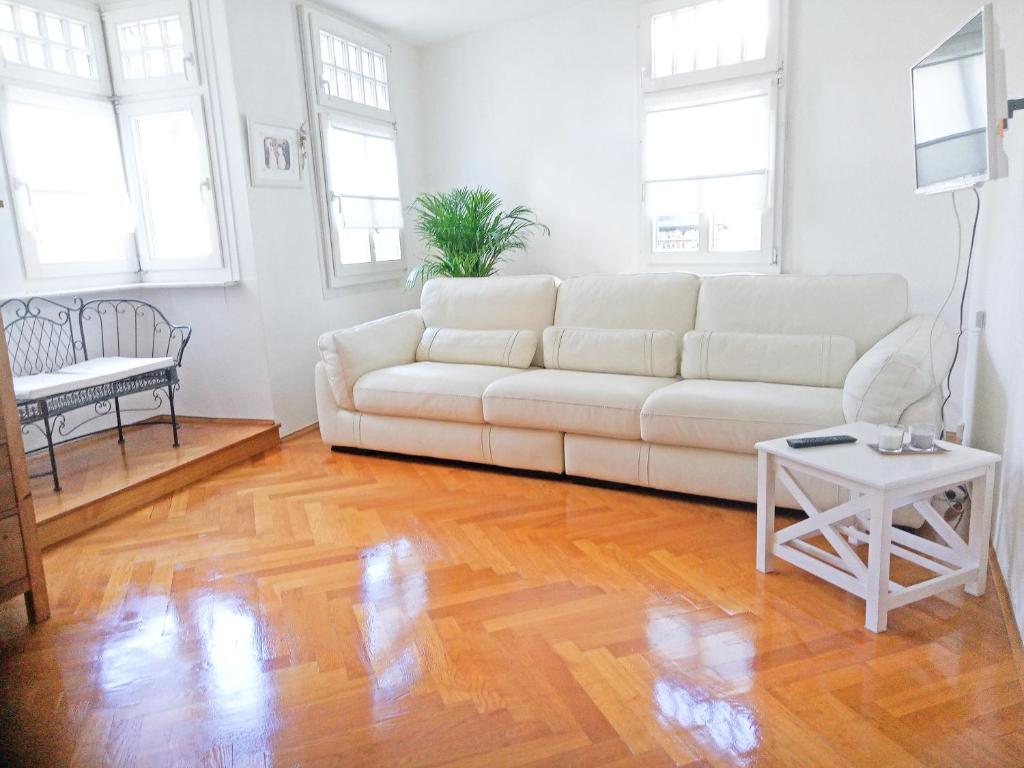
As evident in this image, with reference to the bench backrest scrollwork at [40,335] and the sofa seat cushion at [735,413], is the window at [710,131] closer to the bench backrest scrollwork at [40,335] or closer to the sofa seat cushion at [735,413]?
the sofa seat cushion at [735,413]

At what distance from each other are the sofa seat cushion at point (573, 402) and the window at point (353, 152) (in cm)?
178

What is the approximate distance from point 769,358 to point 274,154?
2.87 m

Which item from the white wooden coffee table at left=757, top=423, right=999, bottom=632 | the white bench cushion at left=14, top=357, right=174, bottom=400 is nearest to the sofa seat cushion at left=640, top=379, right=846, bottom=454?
the white wooden coffee table at left=757, top=423, right=999, bottom=632

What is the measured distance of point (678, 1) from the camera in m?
4.08

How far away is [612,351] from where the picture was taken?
3365 mm

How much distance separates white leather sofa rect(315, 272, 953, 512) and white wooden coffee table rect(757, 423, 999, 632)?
1.26 feet

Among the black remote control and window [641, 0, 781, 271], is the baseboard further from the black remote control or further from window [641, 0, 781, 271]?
window [641, 0, 781, 271]

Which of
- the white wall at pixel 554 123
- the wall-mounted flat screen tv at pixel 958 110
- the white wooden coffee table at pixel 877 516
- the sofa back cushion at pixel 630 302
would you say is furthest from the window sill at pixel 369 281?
the wall-mounted flat screen tv at pixel 958 110

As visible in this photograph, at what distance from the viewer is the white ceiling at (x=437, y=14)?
4.27 metres

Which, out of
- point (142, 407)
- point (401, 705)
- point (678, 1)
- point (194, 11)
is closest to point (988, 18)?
point (401, 705)

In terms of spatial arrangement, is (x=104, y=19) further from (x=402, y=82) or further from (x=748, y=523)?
(x=748, y=523)

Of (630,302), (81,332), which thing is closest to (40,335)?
(81,332)

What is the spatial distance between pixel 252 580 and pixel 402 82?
12.9 feet

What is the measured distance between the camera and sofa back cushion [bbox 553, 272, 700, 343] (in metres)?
3.34
